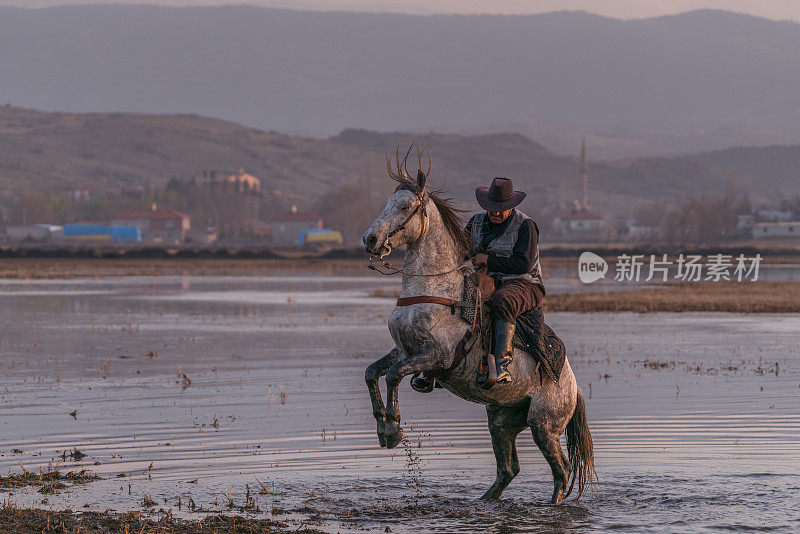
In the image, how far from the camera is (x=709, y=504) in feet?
35.7

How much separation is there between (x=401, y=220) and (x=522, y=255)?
1.37m

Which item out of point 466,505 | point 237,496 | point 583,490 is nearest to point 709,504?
point 583,490

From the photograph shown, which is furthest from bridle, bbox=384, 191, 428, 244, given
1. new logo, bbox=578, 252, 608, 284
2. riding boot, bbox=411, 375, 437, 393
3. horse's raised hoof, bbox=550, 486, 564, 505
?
new logo, bbox=578, 252, 608, 284

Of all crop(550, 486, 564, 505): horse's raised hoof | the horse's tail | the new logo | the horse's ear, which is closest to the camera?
the horse's ear

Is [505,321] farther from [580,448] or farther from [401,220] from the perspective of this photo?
[580,448]

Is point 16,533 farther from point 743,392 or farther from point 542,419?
point 743,392

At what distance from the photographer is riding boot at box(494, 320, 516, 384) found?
33.6 ft

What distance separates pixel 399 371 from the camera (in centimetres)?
991

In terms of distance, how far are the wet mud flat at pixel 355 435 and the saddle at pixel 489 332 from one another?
4.56 ft

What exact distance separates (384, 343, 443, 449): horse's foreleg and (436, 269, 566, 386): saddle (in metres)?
0.23

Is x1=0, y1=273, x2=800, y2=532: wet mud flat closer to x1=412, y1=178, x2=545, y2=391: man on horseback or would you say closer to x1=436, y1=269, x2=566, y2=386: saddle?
x1=436, y1=269, x2=566, y2=386: saddle

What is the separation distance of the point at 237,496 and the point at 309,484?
88cm

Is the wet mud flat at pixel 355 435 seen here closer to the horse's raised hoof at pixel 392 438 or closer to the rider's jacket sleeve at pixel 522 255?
the horse's raised hoof at pixel 392 438


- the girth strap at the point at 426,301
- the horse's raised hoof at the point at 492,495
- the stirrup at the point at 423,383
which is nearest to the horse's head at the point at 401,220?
the girth strap at the point at 426,301
